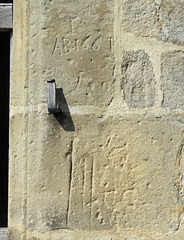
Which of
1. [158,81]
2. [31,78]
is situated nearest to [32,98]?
[31,78]

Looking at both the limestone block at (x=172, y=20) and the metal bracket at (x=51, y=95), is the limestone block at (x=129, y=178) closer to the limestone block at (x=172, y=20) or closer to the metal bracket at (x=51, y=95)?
the metal bracket at (x=51, y=95)

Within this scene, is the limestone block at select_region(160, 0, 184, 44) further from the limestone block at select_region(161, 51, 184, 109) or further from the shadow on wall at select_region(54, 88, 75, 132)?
the shadow on wall at select_region(54, 88, 75, 132)

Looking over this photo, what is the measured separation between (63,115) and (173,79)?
1.51ft

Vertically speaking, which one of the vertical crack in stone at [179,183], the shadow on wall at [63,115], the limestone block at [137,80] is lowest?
the vertical crack in stone at [179,183]

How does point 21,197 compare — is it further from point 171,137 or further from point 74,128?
point 171,137

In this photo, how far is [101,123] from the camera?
4.64ft

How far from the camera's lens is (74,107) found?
1.42 m

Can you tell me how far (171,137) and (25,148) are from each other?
58cm

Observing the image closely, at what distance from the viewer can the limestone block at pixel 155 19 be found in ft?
4.66

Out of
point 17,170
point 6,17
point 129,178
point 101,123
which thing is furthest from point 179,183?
point 6,17

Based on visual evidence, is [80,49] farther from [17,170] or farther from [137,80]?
[17,170]

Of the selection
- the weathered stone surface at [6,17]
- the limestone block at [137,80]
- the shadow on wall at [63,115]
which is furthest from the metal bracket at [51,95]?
the weathered stone surface at [6,17]

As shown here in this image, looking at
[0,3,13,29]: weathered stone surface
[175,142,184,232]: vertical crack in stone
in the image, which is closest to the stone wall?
[175,142,184,232]: vertical crack in stone

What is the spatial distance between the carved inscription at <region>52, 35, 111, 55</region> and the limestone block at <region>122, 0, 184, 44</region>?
117mm
